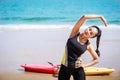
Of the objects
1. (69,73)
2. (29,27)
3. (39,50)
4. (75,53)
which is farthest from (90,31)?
(29,27)

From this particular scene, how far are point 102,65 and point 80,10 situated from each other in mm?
730

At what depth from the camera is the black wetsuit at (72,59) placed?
7.42 ft

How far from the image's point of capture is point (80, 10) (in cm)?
367

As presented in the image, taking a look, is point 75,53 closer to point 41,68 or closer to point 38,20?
point 41,68

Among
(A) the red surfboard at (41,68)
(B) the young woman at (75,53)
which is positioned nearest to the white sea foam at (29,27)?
(A) the red surfboard at (41,68)

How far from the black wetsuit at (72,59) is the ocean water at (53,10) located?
1.34m

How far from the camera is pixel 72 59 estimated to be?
7.55 feet

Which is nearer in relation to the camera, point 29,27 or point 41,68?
point 41,68

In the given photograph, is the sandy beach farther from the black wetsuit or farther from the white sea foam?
the black wetsuit

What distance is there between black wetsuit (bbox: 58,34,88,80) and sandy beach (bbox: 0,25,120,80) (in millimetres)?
1116

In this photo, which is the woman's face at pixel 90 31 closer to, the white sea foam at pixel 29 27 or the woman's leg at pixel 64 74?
the woman's leg at pixel 64 74

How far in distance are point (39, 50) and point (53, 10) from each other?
1.88 feet

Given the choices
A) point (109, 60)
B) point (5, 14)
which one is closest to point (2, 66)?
point (5, 14)

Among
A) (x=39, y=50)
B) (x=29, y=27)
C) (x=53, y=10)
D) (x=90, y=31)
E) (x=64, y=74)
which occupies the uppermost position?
(x=53, y=10)
